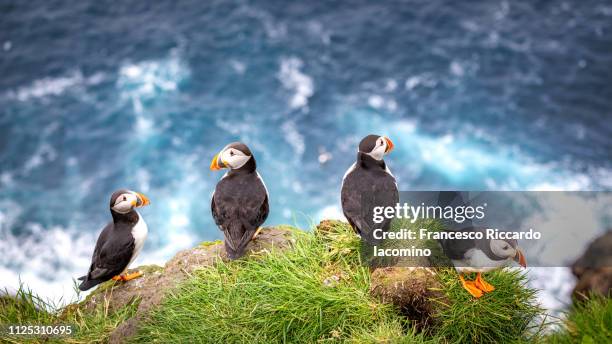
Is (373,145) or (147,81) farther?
(147,81)

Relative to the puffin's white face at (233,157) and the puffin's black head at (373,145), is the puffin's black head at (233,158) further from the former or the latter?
the puffin's black head at (373,145)

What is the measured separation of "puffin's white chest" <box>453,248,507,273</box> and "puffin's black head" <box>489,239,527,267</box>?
9 centimetres

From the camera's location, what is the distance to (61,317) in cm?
761

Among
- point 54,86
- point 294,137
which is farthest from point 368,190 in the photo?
point 54,86

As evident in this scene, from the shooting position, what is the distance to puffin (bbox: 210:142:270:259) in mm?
7328

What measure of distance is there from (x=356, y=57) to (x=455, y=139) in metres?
5.21

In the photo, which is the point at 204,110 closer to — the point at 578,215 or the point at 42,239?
the point at 42,239

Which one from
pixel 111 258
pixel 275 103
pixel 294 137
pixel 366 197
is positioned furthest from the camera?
pixel 275 103

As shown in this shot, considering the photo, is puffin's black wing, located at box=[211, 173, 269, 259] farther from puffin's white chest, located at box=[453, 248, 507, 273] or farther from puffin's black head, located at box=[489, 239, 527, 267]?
puffin's black head, located at box=[489, 239, 527, 267]

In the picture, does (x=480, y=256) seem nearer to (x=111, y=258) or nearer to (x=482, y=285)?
(x=482, y=285)

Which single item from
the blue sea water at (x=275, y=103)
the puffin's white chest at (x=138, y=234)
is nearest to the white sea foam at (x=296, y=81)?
the blue sea water at (x=275, y=103)

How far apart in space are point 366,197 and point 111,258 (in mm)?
2832

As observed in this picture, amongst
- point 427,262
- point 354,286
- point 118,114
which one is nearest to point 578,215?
point 427,262

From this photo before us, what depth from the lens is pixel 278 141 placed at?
84.2ft
